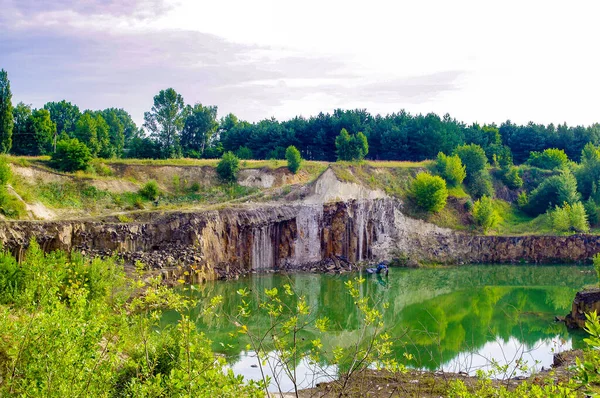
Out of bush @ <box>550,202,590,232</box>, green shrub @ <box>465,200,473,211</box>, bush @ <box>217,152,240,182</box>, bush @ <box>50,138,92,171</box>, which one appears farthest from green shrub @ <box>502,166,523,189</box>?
bush @ <box>50,138,92,171</box>

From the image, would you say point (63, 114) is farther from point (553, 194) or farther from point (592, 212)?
point (592, 212)

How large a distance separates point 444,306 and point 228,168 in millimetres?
32478

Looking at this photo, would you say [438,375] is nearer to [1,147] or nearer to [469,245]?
[469,245]

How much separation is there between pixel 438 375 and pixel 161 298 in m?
14.2

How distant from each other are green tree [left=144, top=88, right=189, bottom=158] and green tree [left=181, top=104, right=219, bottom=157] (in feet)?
19.1

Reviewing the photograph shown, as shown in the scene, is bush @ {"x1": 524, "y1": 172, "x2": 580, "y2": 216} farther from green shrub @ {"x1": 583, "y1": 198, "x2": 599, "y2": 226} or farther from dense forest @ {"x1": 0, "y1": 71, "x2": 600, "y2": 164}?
dense forest @ {"x1": 0, "y1": 71, "x2": 600, "y2": 164}

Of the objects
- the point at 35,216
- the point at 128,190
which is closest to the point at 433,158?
the point at 128,190

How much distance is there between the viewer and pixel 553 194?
64.1m

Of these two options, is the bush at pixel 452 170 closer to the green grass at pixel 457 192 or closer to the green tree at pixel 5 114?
the green grass at pixel 457 192

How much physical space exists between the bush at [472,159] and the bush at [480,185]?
0.46 m

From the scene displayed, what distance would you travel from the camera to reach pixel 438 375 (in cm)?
2080

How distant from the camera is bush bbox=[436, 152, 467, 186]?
6469 cm

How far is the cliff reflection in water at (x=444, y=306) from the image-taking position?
26.6 m

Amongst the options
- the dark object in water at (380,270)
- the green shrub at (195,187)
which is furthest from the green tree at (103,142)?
the dark object in water at (380,270)
